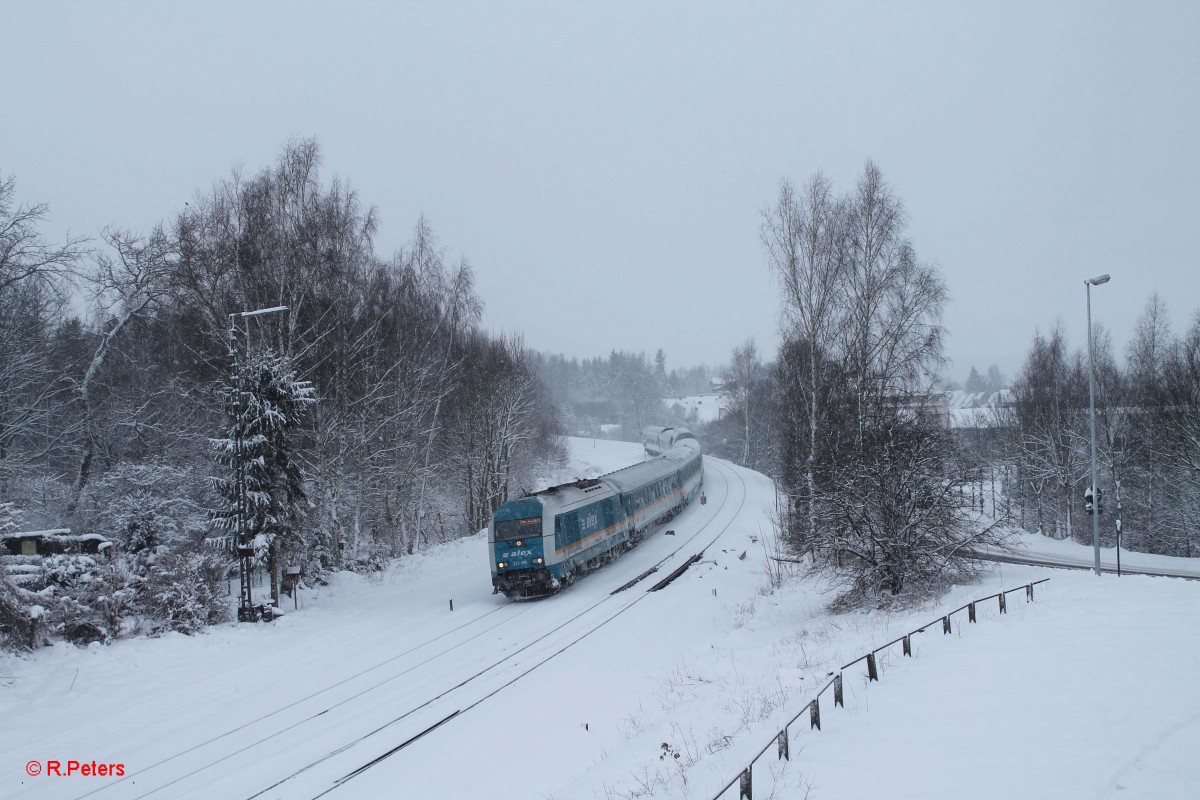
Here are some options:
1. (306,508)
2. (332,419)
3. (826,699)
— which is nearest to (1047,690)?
(826,699)

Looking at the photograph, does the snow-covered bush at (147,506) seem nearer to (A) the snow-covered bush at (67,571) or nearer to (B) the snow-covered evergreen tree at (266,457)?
(B) the snow-covered evergreen tree at (266,457)

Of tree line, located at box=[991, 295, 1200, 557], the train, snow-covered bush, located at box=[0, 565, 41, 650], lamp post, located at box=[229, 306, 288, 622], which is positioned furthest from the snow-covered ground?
tree line, located at box=[991, 295, 1200, 557]

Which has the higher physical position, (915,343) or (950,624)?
(915,343)

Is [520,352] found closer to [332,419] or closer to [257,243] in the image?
[332,419]

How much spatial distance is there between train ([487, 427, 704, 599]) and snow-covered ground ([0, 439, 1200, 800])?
1.51 metres

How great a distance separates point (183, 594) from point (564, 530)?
1028 cm

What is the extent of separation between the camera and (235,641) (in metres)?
15.6

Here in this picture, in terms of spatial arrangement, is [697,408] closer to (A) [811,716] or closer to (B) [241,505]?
(B) [241,505]

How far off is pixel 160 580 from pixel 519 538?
29.9 feet

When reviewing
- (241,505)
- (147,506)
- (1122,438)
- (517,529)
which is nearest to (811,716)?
(517,529)

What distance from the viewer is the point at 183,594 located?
15805mm

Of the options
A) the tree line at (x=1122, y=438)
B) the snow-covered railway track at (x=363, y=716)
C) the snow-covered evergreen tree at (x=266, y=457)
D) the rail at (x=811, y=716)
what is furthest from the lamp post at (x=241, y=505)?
the tree line at (x=1122, y=438)

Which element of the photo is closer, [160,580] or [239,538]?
[160,580]

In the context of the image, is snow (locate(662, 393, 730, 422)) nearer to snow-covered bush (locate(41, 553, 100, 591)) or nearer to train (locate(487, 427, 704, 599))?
train (locate(487, 427, 704, 599))
